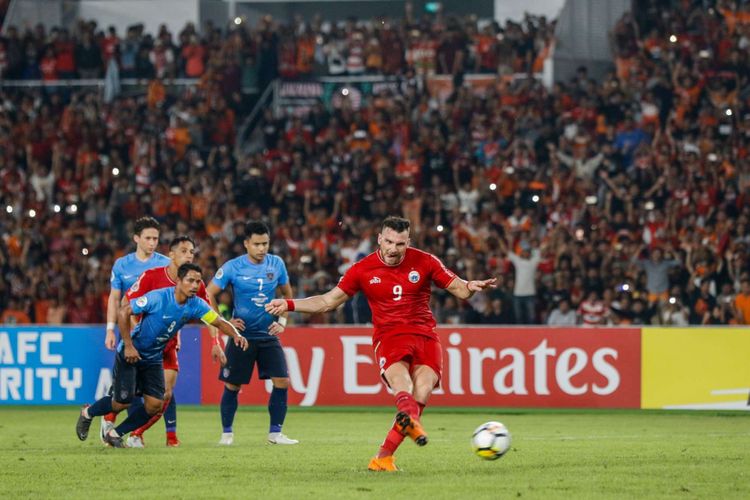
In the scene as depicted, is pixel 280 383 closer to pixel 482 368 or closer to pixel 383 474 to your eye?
pixel 383 474

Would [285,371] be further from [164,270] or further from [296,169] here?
[296,169]

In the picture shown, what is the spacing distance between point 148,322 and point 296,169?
1405 centimetres

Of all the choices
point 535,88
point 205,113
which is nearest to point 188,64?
point 205,113

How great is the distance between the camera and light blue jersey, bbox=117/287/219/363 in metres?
12.7

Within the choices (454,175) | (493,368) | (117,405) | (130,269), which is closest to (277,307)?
(117,405)

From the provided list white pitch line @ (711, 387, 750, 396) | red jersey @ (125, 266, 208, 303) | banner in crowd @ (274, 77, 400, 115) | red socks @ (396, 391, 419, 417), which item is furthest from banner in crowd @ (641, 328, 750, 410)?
banner in crowd @ (274, 77, 400, 115)

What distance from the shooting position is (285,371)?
553 inches

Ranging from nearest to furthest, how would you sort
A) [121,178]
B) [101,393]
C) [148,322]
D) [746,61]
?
[148,322] < [101,393] < [746,61] < [121,178]

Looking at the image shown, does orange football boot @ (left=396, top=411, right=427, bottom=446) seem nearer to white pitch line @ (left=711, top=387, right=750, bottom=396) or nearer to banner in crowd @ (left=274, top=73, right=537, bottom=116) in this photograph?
white pitch line @ (left=711, top=387, right=750, bottom=396)

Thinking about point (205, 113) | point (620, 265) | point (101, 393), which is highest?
point (205, 113)

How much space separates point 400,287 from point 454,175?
48.4ft

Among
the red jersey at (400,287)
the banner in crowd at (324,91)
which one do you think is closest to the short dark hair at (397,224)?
the red jersey at (400,287)

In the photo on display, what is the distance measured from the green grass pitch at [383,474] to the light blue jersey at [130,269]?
5.42 ft

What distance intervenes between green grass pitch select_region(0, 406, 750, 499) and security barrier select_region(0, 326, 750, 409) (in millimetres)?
1448
